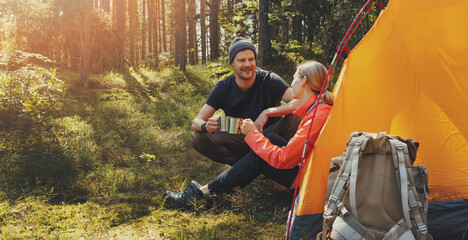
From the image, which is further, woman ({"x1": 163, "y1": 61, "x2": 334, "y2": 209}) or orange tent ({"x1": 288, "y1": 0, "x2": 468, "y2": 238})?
woman ({"x1": 163, "y1": 61, "x2": 334, "y2": 209})

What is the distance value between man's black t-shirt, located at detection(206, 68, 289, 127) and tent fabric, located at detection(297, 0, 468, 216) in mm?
1454

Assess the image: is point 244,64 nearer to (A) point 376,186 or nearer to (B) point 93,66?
(A) point 376,186

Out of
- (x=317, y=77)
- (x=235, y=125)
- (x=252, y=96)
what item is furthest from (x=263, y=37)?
(x=317, y=77)

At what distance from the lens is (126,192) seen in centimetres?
432

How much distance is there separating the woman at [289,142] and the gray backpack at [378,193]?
1.96ft

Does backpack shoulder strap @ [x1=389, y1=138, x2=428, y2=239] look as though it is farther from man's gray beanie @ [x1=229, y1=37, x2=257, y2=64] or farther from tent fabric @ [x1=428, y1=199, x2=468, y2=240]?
man's gray beanie @ [x1=229, y1=37, x2=257, y2=64]

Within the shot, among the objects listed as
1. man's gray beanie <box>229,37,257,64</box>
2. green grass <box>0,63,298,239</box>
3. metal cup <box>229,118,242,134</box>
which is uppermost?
man's gray beanie <box>229,37,257,64</box>

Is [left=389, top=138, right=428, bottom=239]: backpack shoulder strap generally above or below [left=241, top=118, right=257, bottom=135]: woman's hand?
below

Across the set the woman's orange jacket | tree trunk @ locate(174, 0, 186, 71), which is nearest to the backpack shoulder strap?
the woman's orange jacket

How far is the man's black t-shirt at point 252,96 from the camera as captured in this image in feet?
14.0

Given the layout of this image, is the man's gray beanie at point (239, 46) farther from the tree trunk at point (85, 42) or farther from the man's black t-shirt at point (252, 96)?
the tree trunk at point (85, 42)

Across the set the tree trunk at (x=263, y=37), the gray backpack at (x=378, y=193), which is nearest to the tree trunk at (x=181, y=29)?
the tree trunk at (x=263, y=37)

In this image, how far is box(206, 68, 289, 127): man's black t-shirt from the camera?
4254mm

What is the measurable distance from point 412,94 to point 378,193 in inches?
40.4
